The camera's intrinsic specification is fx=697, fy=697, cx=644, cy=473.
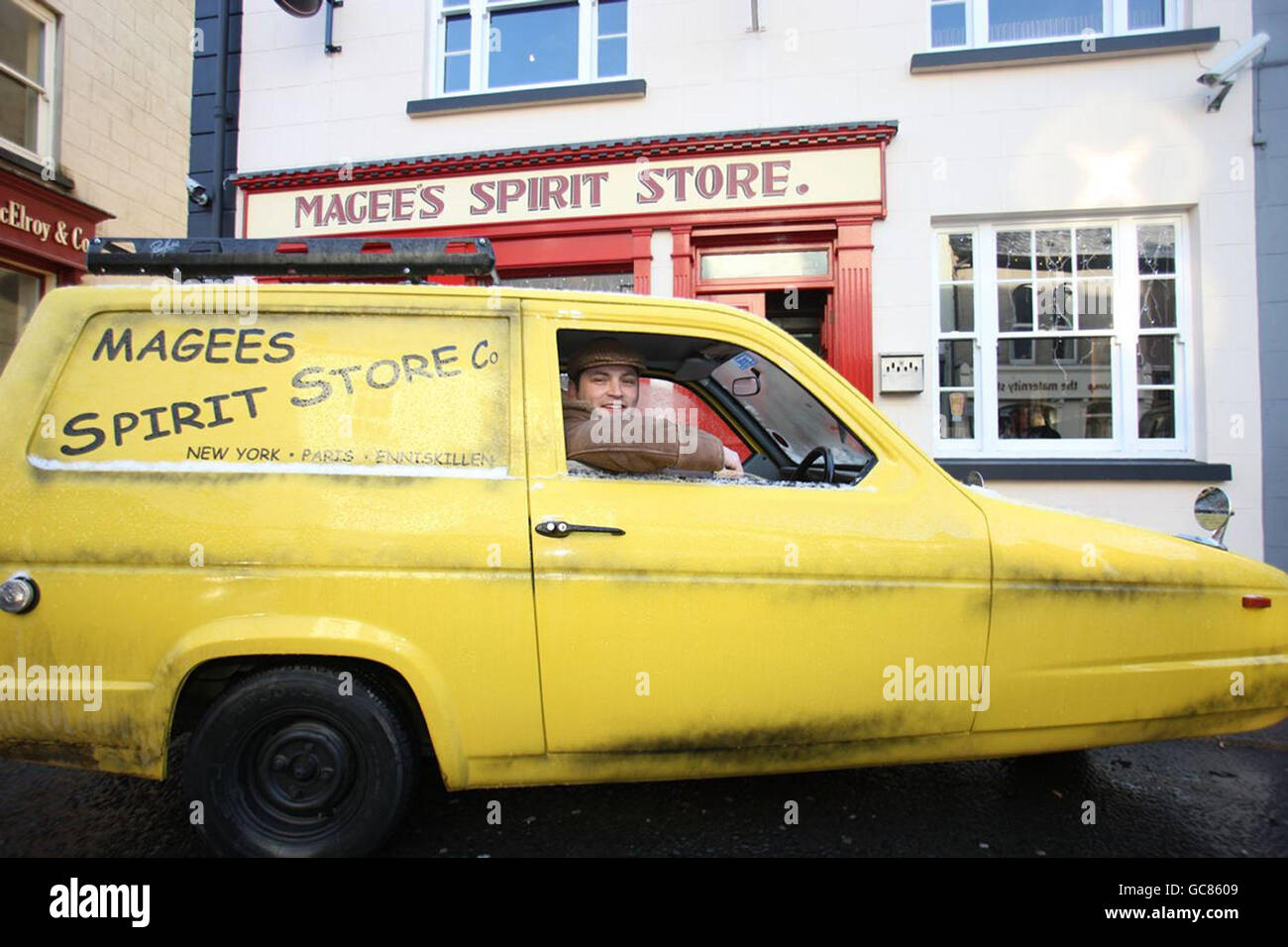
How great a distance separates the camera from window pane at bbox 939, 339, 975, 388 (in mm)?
6410

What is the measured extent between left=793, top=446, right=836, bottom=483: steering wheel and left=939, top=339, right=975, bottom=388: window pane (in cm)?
393

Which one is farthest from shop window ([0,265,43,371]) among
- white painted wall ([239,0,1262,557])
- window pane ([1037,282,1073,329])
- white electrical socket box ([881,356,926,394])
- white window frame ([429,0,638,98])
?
window pane ([1037,282,1073,329])

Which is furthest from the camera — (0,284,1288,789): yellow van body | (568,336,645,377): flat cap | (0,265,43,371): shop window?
(0,265,43,371): shop window

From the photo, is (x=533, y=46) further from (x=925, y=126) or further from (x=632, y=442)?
(x=632, y=442)

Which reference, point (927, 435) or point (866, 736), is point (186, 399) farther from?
point (927, 435)

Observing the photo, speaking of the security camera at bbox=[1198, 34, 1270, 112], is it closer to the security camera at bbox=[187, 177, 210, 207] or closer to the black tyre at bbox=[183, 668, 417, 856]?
the black tyre at bbox=[183, 668, 417, 856]

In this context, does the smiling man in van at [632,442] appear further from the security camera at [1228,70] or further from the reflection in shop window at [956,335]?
the security camera at [1228,70]

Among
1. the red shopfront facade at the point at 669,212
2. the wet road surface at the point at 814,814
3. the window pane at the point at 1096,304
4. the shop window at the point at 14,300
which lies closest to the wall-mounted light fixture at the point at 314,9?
the red shopfront facade at the point at 669,212

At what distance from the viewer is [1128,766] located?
122 inches

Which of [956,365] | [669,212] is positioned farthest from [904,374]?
[669,212]

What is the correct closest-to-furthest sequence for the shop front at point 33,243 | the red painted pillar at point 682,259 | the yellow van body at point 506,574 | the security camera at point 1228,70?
the yellow van body at point 506,574 → the security camera at point 1228,70 → the red painted pillar at point 682,259 → the shop front at point 33,243

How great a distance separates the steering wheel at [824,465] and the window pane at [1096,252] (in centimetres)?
487

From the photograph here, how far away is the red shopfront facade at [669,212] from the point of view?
6375 millimetres
